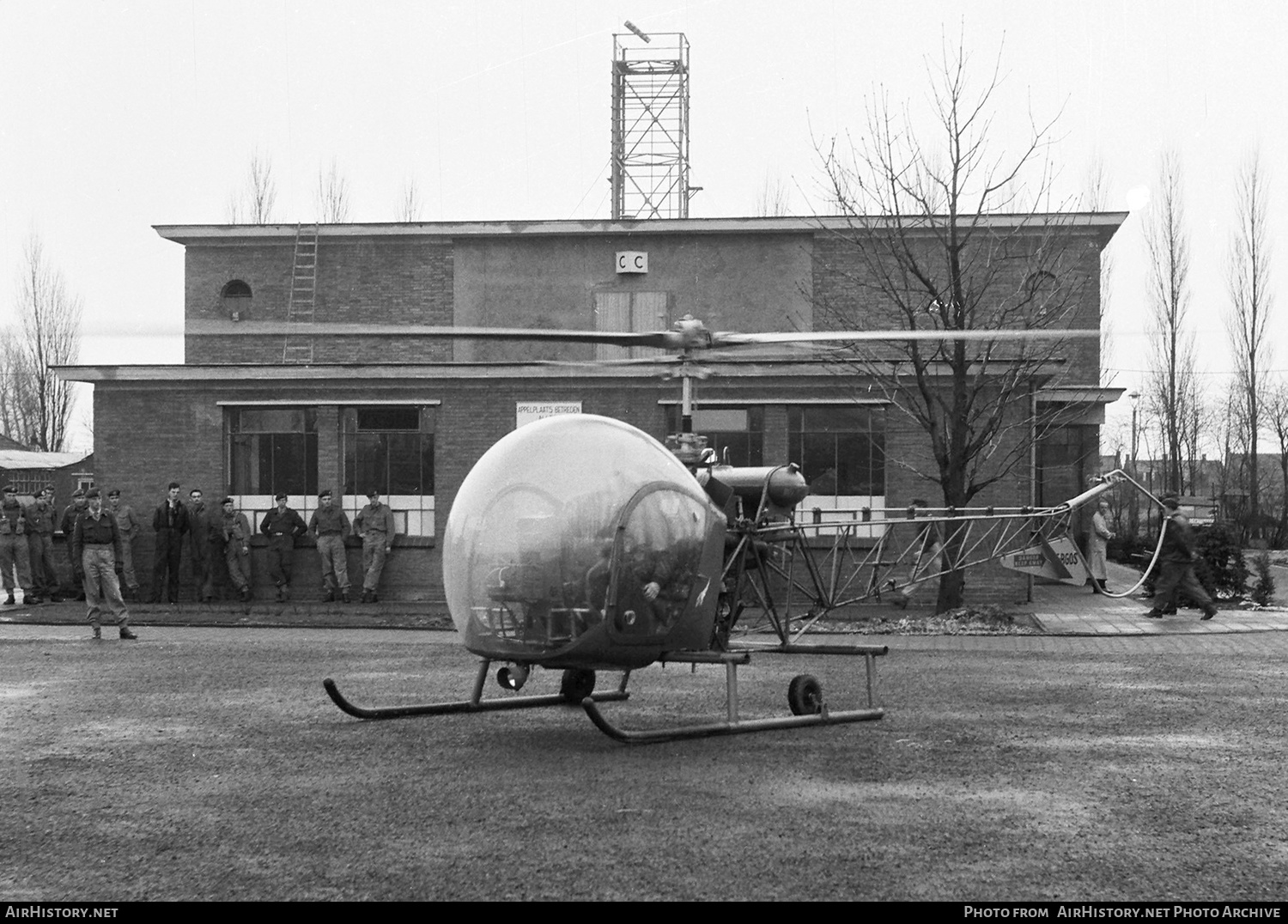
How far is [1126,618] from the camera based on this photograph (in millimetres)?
21766

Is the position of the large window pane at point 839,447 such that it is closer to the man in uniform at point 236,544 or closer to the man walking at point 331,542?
the man walking at point 331,542

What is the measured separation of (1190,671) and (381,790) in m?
9.38

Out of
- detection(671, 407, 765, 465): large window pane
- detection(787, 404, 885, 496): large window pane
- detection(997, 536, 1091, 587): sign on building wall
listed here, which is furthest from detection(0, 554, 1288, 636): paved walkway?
detection(671, 407, 765, 465): large window pane

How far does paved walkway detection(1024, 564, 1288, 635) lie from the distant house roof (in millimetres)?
36233

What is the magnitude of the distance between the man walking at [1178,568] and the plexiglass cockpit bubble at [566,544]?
12.9m

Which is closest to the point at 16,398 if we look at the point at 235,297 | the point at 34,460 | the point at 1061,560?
the point at 34,460

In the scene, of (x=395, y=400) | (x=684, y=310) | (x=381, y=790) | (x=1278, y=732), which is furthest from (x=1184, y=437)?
(x=381, y=790)

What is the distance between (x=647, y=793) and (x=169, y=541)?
18.4m

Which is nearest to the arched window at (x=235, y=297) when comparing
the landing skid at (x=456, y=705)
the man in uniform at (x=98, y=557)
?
the man in uniform at (x=98, y=557)

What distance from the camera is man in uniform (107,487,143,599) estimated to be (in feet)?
82.1

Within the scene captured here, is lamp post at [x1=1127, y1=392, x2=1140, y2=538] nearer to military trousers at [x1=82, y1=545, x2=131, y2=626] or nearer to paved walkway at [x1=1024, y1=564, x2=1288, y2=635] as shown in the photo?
paved walkway at [x1=1024, y1=564, x2=1288, y2=635]

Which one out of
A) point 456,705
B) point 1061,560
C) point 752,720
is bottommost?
point 752,720

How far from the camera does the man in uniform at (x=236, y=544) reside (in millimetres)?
24938

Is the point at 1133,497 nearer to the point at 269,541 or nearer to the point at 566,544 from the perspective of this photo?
the point at 269,541
